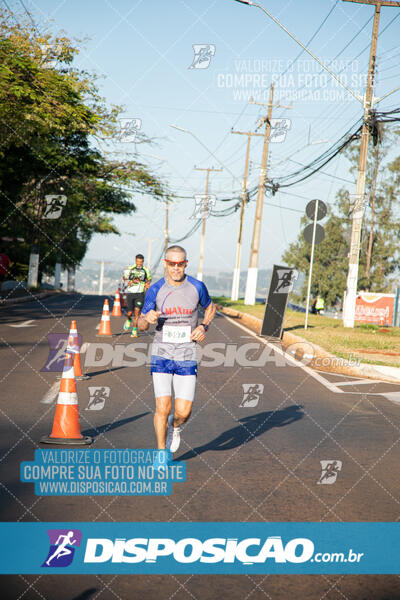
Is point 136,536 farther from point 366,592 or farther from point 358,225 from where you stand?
point 358,225

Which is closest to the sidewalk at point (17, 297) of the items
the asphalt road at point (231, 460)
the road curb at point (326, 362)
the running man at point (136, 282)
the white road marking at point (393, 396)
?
the running man at point (136, 282)

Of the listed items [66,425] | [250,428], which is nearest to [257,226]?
[250,428]

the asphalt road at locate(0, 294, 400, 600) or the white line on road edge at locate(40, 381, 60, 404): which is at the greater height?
the asphalt road at locate(0, 294, 400, 600)

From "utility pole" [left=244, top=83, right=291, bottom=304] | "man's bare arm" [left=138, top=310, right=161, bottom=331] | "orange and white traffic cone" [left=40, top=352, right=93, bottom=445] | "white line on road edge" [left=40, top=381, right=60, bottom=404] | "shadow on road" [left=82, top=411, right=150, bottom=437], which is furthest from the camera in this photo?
"utility pole" [left=244, top=83, right=291, bottom=304]

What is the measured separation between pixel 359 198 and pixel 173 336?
57.6ft

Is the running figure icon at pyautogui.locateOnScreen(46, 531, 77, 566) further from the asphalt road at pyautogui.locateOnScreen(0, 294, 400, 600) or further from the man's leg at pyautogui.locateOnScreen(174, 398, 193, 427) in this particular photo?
the man's leg at pyautogui.locateOnScreen(174, 398, 193, 427)

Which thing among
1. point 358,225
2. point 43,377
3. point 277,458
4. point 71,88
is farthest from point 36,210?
point 277,458

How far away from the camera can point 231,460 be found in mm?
6242

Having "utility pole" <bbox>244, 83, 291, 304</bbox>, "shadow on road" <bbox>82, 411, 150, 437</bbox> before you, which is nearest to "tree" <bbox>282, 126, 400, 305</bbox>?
"utility pole" <bbox>244, 83, 291, 304</bbox>

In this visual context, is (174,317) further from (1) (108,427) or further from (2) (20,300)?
(2) (20,300)

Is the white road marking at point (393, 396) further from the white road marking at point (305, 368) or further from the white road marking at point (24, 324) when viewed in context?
the white road marking at point (24, 324)

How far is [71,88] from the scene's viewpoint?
74.7ft

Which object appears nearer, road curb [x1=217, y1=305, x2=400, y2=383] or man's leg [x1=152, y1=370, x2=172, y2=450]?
man's leg [x1=152, y1=370, x2=172, y2=450]

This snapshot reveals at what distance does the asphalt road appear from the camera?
3.79 meters
